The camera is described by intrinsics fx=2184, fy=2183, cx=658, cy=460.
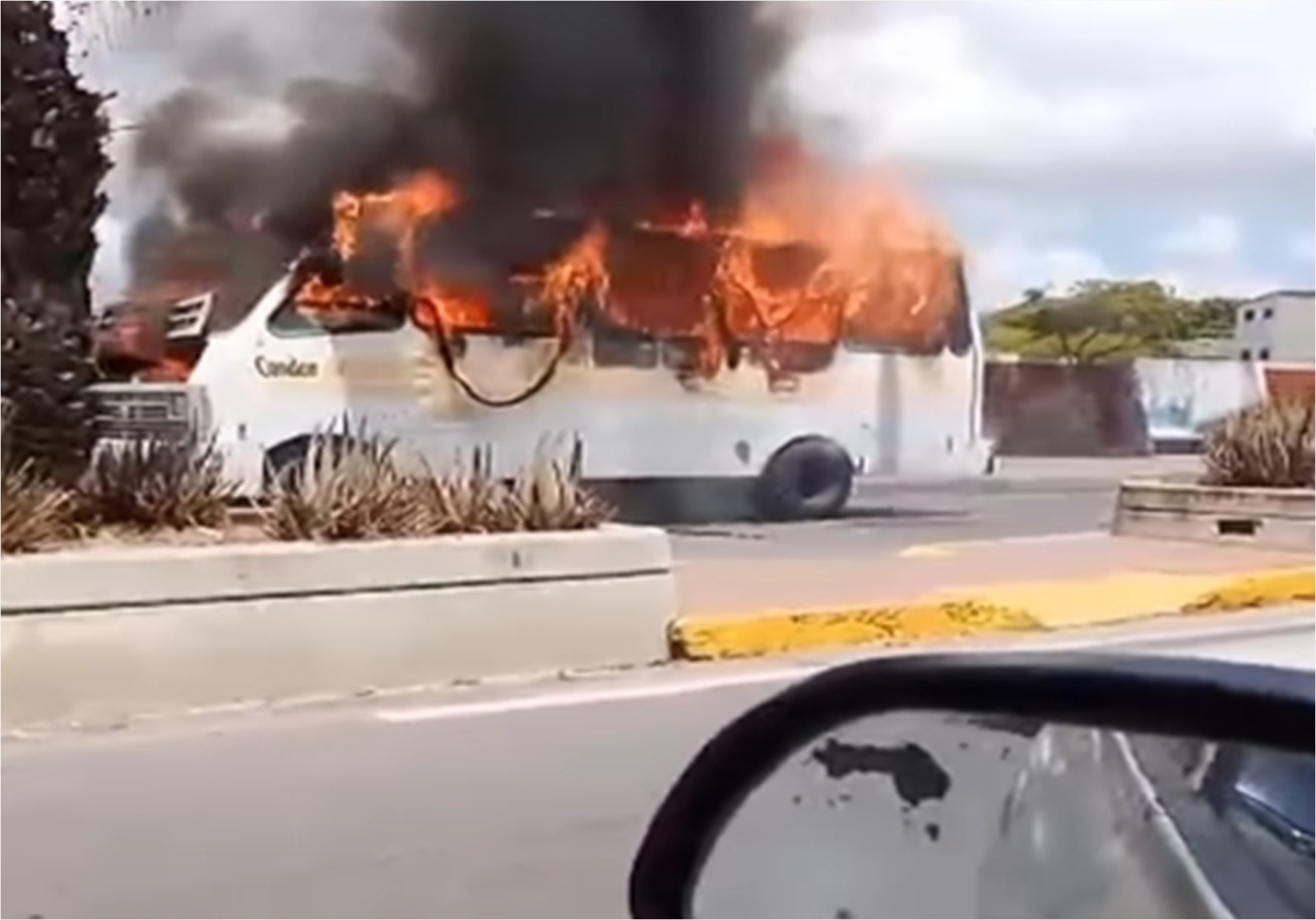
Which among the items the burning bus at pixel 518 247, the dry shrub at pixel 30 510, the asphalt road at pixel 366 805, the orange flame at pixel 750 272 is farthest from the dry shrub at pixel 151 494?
the orange flame at pixel 750 272

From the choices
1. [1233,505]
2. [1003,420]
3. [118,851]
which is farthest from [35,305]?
[1003,420]

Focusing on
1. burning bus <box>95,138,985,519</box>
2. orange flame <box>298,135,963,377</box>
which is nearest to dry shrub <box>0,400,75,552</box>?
burning bus <box>95,138,985,519</box>

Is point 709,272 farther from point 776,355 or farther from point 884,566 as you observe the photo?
point 884,566

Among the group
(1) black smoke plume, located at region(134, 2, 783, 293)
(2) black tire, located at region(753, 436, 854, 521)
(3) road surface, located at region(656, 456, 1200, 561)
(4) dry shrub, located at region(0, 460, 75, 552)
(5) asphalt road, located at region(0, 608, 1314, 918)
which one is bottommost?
(5) asphalt road, located at region(0, 608, 1314, 918)

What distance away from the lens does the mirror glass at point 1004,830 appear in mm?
1507

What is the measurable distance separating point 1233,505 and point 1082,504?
3814mm

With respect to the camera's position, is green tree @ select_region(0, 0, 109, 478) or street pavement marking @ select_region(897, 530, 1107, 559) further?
street pavement marking @ select_region(897, 530, 1107, 559)

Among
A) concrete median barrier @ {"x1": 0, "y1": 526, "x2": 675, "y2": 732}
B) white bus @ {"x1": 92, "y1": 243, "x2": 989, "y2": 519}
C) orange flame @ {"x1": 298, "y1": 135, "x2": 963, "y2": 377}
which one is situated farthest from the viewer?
orange flame @ {"x1": 298, "y1": 135, "x2": 963, "y2": 377}

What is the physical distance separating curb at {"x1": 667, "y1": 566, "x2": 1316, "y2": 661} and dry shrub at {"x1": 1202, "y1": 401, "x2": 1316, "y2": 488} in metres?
2.31

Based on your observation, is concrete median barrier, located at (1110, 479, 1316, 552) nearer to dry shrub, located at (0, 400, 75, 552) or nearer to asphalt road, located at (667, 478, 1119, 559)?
asphalt road, located at (667, 478, 1119, 559)

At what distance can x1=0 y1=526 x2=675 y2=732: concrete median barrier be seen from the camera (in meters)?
5.66

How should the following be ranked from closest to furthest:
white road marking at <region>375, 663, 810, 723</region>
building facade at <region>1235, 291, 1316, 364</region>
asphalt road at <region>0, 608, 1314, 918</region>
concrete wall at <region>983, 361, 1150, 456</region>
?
asphalt road at <region>0, 608, 1314, 918</region> → white road marking at <region>375, 663, 810, 723</region> → building facade at <region>1235, 291, 1316, 364</region> → concrete wall at <region>983, 361, 1150, 456</region>

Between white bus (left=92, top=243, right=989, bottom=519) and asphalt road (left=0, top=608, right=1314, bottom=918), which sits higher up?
white bus (left=92, top=243, right=989, bottom=519)

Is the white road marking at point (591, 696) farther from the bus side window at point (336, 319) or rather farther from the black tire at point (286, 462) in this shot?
the bus side window at point (336, 319)
